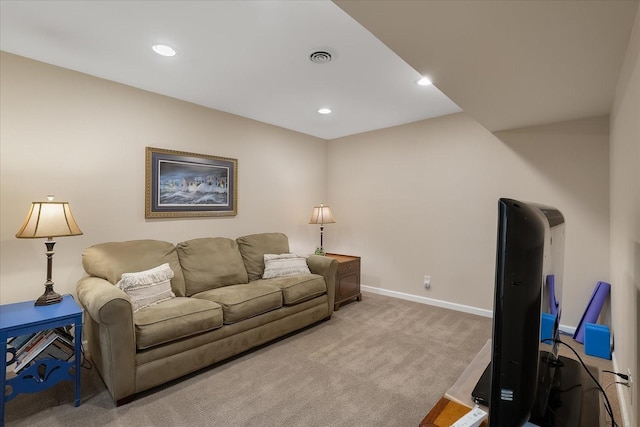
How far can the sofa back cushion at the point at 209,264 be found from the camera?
9.77 feet

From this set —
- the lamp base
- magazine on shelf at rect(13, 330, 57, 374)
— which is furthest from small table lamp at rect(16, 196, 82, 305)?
magazine on shelf at rect(13, 330, 57, 374)

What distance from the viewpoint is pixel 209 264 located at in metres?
3.11

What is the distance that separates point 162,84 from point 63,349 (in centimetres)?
228

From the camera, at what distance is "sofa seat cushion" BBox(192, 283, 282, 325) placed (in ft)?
8.36

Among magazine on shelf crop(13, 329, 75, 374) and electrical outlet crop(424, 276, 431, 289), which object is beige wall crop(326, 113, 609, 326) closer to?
electrical outlet crop(424, 276, 431, 289)

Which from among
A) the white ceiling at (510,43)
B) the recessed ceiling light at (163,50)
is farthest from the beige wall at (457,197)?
the recessed ceiling light at (163,50)

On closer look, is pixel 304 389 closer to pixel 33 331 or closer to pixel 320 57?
pixel 33 331

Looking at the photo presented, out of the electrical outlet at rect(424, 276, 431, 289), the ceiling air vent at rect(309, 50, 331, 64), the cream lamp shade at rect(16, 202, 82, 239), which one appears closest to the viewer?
the cream lamp shade at rect(16, 202, 82, 239)

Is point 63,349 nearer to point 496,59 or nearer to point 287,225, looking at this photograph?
point 287,225

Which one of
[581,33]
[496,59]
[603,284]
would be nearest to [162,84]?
[496,59]

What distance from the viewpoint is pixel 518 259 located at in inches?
26.6

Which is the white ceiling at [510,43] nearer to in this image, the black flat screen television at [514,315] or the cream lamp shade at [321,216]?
the black flat screen television at [514,315]

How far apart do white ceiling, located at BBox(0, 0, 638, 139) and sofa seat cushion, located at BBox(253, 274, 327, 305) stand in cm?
188

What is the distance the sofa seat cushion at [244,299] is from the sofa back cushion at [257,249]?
1.47 ft
